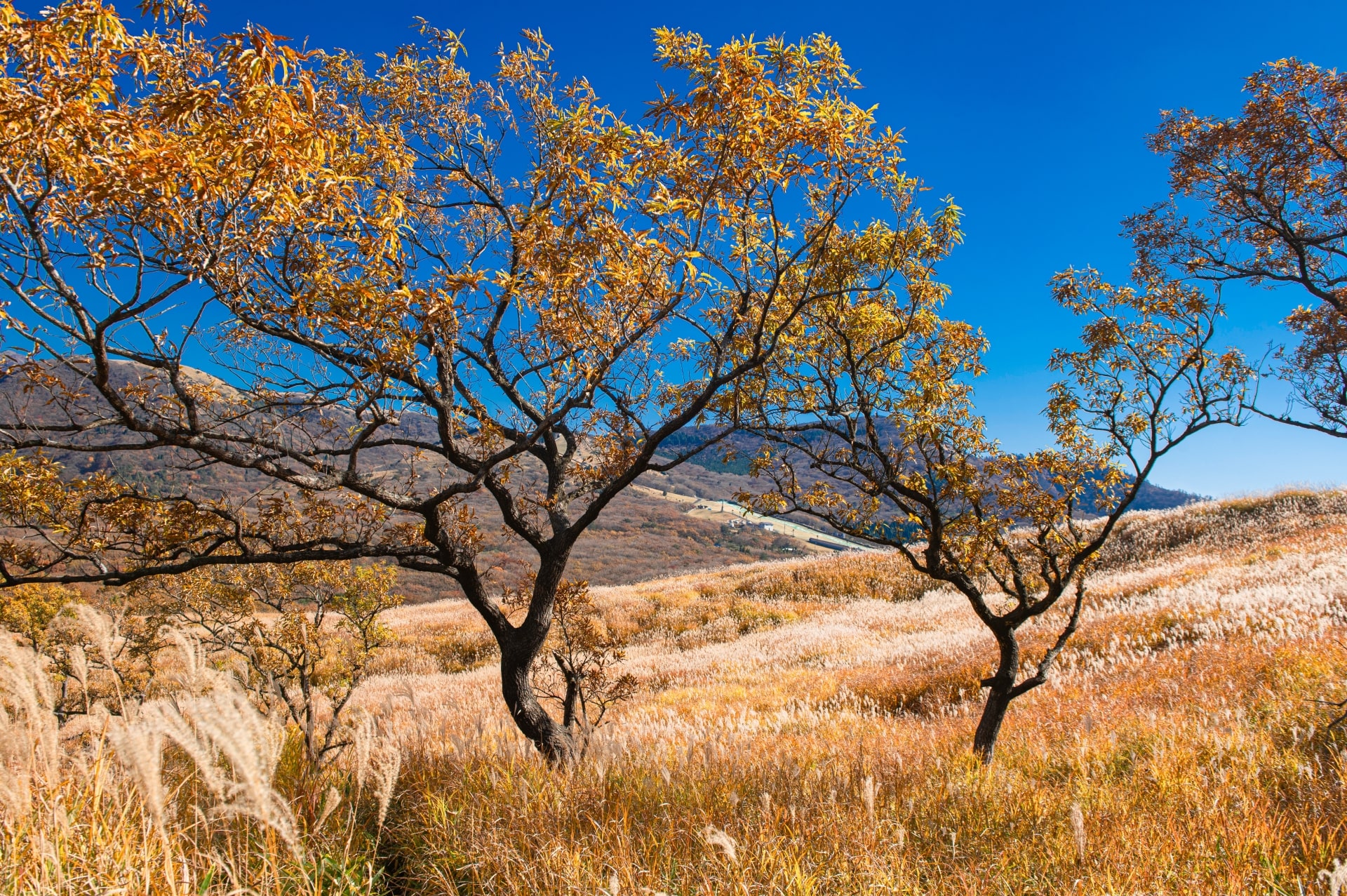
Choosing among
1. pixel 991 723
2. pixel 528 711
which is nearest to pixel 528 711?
pixel 528 711

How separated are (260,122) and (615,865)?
15.7 ft

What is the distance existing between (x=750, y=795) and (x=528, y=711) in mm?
2937

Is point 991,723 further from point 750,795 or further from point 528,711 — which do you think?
point 528,711

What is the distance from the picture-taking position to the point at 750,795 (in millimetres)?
4641

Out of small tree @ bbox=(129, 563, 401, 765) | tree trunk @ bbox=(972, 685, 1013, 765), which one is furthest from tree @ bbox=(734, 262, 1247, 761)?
small tree @ bbox=(129, 563, 401, 765)

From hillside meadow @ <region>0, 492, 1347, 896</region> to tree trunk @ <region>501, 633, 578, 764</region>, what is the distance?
0.48 metres

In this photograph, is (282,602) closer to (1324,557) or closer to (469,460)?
(469,460)

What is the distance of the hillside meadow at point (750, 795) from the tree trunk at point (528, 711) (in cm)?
48

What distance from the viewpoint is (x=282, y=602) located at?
11.9 metres

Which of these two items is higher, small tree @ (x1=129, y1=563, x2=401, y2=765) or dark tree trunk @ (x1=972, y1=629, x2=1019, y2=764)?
small tree @ (x1=129, y1=563, x2=401, y2=765)

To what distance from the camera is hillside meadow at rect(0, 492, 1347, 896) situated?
117 inches

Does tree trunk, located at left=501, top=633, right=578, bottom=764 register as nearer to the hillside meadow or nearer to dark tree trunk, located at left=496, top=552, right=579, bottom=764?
dark tree trunk, located at left=496, top=552, right=579, bottom=764

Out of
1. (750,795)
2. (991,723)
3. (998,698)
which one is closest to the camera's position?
(750,795)

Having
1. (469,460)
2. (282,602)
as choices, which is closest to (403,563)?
(469,460)
